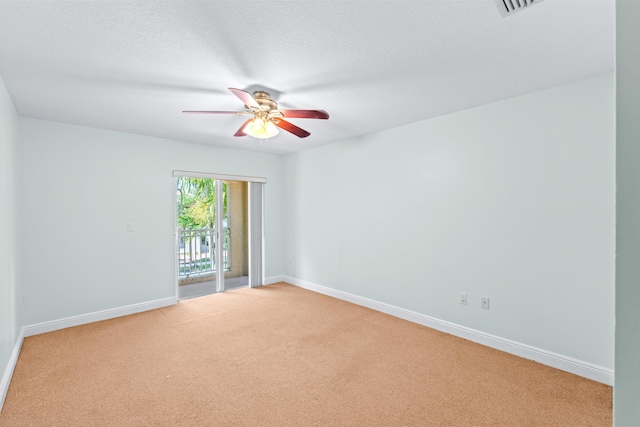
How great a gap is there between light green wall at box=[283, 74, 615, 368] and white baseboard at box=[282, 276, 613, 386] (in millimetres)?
55

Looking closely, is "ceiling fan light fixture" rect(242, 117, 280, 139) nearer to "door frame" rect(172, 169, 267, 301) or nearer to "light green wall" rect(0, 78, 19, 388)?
"light green wall" rect(0, 78, 19, 388)

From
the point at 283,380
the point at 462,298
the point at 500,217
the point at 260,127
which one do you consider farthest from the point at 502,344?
the point at 260,127

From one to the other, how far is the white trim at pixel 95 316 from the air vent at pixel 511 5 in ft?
15.3

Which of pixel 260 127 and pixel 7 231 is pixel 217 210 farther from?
pixel 260 127

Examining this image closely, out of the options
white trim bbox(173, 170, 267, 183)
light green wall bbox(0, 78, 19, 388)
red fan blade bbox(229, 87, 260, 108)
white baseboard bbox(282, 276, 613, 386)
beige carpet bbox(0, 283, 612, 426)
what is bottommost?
beige carpet bbox(0, 283, 612, 426)

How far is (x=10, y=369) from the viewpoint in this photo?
2.45m

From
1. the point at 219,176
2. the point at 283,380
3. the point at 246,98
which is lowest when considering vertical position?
the point at 283,380

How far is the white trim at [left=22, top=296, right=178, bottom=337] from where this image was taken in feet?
10.8

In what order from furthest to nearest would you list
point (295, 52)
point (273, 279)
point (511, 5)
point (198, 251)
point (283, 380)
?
point (198, 251)
point (273, 279)
point (283, 380)
point (295, 52)
point (511, 5)

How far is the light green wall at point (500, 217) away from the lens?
7.83 ft

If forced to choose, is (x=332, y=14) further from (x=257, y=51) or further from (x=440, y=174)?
(x=440, y=174)

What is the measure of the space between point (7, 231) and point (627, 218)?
3.69m

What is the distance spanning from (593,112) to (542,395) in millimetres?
2195

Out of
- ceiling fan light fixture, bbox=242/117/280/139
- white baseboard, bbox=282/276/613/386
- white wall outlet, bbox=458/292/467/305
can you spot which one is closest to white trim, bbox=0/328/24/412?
ceiling fan light fixture, bbox=242/117/280/139
